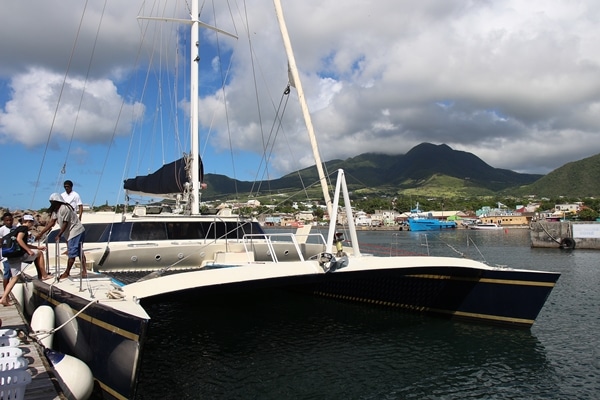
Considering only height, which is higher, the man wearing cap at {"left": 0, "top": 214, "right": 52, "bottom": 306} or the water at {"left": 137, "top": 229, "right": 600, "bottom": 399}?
the man wearing cap at {"left": 0, "top": 214, "right": 52, "bottom": 306}

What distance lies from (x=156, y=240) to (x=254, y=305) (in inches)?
147

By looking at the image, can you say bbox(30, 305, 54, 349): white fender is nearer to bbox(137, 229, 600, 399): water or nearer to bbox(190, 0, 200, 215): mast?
bbox(137, 229, 600, 399): water

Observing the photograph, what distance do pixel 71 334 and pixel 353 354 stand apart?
17.1ft

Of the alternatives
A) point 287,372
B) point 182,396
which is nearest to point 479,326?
point 287,372

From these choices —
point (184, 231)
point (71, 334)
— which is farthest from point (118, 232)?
point (71, 334)

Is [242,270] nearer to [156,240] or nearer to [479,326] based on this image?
[156,240]

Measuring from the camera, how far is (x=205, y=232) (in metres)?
11.8

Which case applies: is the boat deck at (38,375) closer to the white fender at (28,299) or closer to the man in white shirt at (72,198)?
the white fender at (28,299)

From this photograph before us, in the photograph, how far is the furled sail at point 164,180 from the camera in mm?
13594

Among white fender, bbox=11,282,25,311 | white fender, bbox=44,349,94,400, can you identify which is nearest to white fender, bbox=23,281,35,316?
white fender, bbox=11,282,25,311

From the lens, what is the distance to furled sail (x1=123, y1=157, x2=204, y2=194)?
13594 millimetres

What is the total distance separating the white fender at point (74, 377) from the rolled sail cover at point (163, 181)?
813 cm

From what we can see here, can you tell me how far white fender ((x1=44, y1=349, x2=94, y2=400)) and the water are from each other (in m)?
1.49

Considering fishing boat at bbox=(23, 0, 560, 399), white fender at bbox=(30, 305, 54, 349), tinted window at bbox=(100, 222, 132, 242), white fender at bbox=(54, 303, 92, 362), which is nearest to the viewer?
fishing boat at bbox=(23, 0, 560, 399)
